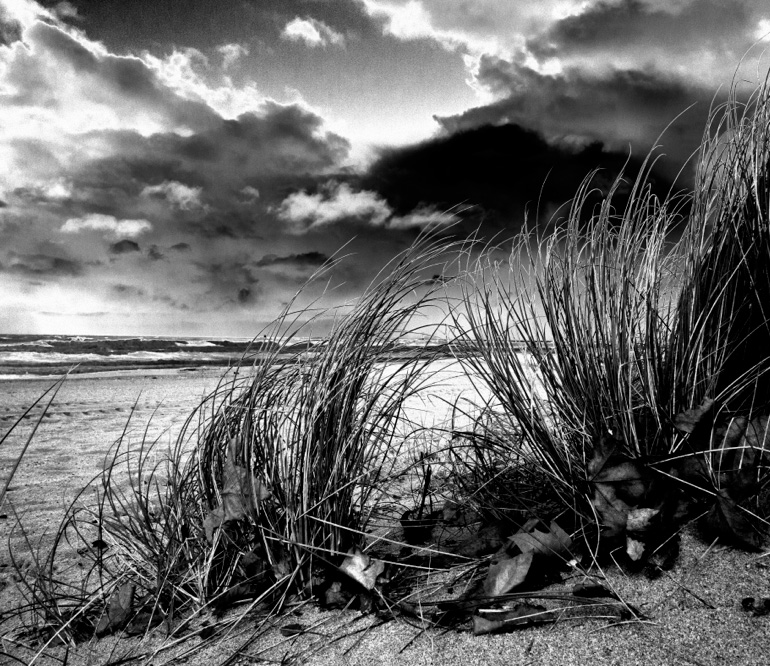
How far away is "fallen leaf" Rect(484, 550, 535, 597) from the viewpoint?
4.83ft

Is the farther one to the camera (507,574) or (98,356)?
(98,356)

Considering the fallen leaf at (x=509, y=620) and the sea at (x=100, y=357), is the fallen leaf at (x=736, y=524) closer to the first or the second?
the fallen leaf at (x=509, y=620)

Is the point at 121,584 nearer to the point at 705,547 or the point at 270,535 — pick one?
the point at 270,535

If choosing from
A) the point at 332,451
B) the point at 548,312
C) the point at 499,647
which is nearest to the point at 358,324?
the point at 332,451

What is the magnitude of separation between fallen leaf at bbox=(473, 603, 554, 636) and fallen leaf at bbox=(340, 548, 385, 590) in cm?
28

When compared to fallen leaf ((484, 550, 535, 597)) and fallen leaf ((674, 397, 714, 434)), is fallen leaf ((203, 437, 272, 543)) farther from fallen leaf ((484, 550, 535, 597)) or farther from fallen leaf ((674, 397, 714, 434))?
fallen leaf ((674, 397, 714, 434))

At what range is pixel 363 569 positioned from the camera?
1575 millimetres

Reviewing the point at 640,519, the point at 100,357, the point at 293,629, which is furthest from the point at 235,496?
the point at 100,357

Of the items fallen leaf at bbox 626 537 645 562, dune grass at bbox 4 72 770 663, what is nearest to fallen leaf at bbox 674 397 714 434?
dune grass at bbox 4 72 770 663

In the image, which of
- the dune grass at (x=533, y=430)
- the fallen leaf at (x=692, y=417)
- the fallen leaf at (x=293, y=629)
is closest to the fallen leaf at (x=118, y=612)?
the dune grass at (x=533, y=430)

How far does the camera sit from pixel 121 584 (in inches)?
73.4

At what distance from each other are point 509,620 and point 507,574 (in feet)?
0.38

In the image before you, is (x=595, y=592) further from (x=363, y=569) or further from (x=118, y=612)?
(x=118, y=612)

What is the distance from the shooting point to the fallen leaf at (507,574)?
1473 mm
